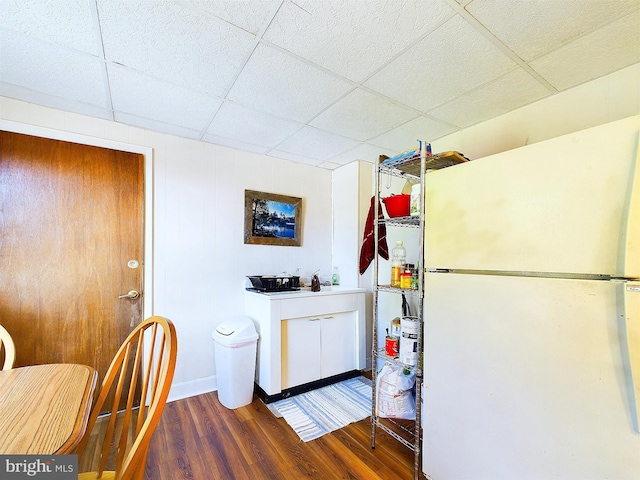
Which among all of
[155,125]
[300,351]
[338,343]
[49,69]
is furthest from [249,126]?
[338,343]

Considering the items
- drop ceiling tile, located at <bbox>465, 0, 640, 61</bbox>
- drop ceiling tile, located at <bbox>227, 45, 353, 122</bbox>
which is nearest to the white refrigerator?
drop ceiling tile, located at <bbox>465, 0, 640, 61</bbox>

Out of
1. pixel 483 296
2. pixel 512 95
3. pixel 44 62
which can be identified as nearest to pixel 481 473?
pixel 483 296

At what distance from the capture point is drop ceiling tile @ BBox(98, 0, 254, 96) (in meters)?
1.21

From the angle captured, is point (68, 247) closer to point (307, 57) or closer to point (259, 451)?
point (259, 451)

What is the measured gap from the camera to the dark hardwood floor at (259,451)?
161 cm

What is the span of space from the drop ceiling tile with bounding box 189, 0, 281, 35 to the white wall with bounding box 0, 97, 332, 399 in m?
1.51

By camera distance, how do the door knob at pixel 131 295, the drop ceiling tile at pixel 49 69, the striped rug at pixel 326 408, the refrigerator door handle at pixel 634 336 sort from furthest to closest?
the door knob at pixel 131 295 → the striped rug at pixel 326 408 → the drop ceiling tile at pixel 49 69 → the refrigerator door handle at pixel 634 336

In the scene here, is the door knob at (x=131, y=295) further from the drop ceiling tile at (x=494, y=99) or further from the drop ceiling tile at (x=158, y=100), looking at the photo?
the drop ceiling tile at (x=494, y=99)

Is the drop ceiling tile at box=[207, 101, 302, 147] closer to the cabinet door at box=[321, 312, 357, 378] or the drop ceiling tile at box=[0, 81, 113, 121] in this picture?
the drop ceiling tile at box=[0, 81, 113, 121]

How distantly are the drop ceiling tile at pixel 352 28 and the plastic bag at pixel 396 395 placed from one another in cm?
191

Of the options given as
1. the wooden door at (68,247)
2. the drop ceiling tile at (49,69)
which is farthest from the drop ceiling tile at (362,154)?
the drop ceiling tile at (49,69)

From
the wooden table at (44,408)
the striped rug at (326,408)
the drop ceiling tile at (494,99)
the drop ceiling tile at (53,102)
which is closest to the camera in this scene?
the wooden table at (44,408)

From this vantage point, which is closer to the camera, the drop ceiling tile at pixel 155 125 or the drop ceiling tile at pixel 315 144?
the drop ceiling tile at pixel 155 125

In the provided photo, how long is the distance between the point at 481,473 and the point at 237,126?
2609 millimetres
